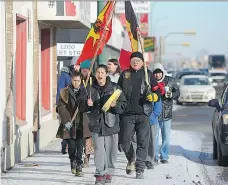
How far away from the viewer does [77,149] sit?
1080 cm

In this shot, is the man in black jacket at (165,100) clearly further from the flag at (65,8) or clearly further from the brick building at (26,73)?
the flag at (65,8)

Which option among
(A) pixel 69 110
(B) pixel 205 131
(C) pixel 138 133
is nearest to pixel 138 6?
(B) pixel 205 131

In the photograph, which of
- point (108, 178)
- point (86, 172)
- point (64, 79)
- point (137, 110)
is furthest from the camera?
point (64, 79)

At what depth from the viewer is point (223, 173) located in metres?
12.2

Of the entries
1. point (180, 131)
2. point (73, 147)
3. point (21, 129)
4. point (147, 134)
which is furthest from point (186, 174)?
point (180, 131)

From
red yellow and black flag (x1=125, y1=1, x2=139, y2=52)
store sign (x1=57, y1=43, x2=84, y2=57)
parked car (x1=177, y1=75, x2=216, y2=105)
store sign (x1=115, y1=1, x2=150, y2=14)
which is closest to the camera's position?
red yellow and black flag (x1=125, y1=1, x2=139, y2=52)

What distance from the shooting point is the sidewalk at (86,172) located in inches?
403

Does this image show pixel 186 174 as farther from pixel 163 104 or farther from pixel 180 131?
pixel 180 131

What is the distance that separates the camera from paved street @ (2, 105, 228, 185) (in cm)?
1031

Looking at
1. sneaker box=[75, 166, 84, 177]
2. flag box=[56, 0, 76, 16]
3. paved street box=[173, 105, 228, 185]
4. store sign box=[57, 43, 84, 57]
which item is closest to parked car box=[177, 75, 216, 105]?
paved street box=[173, 105, 228, 185]

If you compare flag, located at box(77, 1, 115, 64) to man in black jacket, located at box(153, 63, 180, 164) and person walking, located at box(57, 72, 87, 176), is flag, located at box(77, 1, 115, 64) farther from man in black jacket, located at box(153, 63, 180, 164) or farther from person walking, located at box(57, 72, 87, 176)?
man in black jacket, located at box(153, 63, 180, 164)

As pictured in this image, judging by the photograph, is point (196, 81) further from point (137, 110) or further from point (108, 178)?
point (108, 178)

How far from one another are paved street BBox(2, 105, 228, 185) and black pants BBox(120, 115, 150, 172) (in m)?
0.34

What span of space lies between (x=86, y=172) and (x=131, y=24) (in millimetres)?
2598
